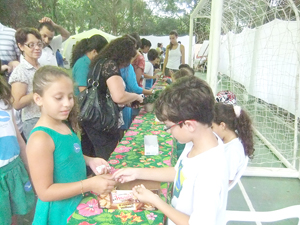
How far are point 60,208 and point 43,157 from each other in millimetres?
280

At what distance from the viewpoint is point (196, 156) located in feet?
3.11

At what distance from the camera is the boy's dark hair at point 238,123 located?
1612mm

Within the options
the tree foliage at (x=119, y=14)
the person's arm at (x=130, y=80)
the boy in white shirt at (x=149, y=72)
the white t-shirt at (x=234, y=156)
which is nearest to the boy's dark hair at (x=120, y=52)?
the person's arm at (x=130, y=80)

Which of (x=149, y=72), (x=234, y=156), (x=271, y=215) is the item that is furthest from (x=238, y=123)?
(x=149, y=72)

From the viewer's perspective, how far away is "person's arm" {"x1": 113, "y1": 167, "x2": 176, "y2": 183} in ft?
4.05

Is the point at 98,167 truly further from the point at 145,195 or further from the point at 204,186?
the point at 204,186

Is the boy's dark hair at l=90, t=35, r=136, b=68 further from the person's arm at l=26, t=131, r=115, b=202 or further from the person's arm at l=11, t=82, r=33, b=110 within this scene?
the person's arm at l=26, t=131, r=115, b=202

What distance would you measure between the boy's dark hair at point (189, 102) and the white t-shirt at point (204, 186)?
0.45 feet

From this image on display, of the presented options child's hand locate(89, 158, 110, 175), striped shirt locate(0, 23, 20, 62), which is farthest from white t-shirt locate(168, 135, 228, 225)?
striped shirt locate(0, 23, 20, 62)

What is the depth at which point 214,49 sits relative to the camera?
2244 millimetres

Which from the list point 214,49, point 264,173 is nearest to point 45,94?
point 214,49

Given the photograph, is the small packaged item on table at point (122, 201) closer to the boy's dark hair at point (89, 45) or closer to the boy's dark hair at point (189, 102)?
the boy's dark hair at point (189, 102)

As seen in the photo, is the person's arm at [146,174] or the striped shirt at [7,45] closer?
the person's arm at [146,174]

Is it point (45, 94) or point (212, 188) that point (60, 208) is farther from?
point (212, 188)
